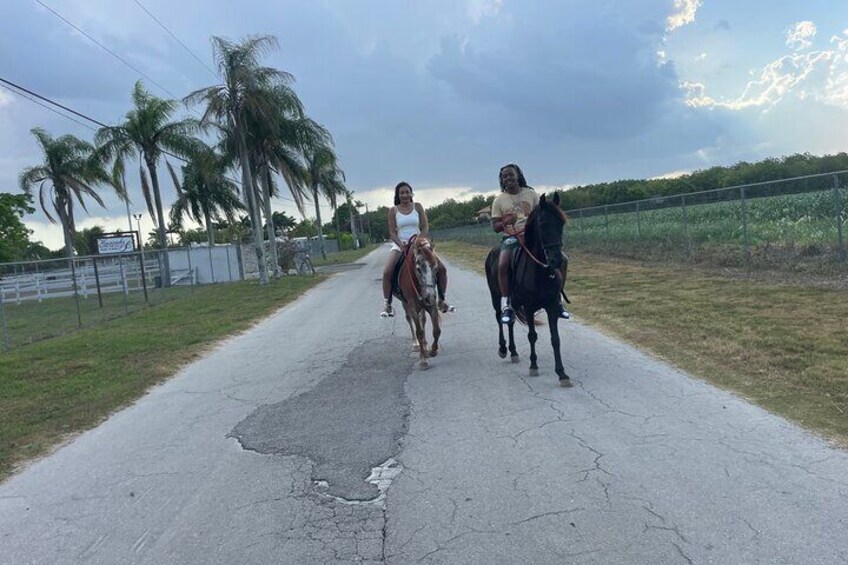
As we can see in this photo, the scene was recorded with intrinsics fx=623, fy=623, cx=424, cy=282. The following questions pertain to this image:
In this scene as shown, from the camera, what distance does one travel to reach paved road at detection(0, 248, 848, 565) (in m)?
3.48

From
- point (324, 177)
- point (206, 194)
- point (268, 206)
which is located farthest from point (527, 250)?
point (324, 177)

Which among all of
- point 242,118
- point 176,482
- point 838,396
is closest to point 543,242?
point 838,396

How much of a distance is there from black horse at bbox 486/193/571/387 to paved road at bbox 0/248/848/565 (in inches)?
24.2

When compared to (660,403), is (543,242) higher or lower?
higher

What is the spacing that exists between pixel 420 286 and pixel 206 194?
98.9ft

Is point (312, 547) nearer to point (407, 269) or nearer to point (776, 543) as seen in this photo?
point (776, 543)

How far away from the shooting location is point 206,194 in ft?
115

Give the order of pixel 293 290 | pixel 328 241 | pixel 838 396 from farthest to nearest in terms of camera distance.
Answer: pixel 328 241, pixel 293 290, pixel 838 396

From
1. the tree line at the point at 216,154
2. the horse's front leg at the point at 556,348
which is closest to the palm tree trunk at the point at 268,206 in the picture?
the tree line at the point at 216,154

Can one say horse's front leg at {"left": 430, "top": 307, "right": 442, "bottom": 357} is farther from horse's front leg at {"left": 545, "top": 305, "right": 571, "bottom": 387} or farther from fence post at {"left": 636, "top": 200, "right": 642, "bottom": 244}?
fence post at {"left": 636, "top": 200, "right": 642, "bottom": 244}

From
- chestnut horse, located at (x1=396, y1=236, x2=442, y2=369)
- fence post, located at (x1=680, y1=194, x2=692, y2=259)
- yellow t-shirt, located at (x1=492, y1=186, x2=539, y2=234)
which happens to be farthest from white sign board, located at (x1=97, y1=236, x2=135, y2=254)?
yellow t-shirt, located at (x1=492, y1=186, x2=539, y2=234)

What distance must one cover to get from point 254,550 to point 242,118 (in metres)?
24.9

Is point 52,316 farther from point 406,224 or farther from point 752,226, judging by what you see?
point 752,226

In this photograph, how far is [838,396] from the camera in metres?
5.55
